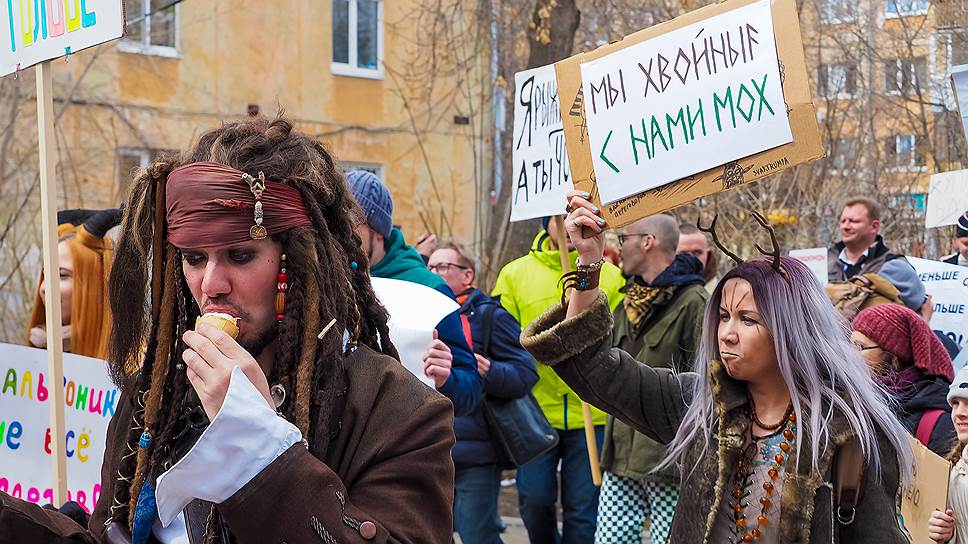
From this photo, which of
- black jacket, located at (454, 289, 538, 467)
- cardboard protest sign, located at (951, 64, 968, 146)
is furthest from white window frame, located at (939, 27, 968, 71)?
black jacket, located at (454, 289, 538, 467)

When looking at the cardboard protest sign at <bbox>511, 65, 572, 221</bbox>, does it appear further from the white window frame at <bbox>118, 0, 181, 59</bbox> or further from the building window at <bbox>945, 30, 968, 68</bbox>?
the white window frame at <bbox>118, 0, 181, 59</bbox>

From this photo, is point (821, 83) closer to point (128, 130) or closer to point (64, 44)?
point (128, 130)

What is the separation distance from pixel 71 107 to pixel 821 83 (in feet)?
32.5

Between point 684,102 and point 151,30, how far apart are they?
15.4 m

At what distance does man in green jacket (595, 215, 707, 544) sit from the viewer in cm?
595

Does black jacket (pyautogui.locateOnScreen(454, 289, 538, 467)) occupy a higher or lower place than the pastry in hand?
lower

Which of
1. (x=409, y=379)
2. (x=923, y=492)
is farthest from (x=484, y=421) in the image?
(x=409, y=379)

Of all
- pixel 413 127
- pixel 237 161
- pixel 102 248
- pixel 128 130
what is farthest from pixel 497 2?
pixel 237 161

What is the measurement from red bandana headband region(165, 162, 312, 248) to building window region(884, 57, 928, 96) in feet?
42.9

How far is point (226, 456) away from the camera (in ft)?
7.04

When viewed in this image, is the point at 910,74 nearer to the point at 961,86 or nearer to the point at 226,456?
the point at 961,86

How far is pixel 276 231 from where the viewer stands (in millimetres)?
2457

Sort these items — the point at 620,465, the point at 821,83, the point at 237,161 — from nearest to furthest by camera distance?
the point at 237,161
the point at 620,465
the point at 821,83

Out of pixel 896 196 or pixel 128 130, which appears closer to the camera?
pixel 896 196
